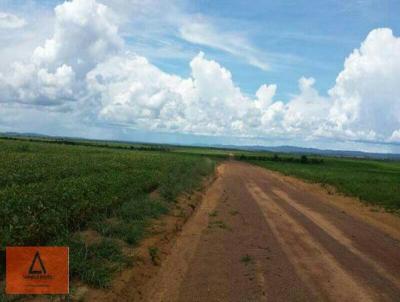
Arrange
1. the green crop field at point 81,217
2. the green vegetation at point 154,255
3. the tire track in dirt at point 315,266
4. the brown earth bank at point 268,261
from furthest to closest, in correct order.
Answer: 1. the green vegetation at point 154,255
2. the green crop field at point 81,217
3. the tire track in dirt at point 315,266
4. the brown earth bank at point 268,261

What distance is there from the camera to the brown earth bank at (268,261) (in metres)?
8.88

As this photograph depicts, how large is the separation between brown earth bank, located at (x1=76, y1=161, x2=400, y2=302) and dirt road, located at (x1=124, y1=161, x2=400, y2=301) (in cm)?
2

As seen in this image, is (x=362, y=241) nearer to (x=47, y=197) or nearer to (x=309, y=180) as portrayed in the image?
(x=47, y=197)

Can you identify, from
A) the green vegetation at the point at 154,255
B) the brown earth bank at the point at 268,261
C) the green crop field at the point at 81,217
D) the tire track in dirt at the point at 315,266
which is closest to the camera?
the brown earth bank at the point at 268,261

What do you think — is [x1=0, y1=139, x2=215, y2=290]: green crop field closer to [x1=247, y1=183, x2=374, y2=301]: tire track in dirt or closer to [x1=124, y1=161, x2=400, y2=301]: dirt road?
[x1=124, y1=161, x2=400, y2=301]: dirt road

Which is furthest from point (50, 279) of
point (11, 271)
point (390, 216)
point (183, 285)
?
point (390, 216)

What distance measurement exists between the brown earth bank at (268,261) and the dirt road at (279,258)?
20mm

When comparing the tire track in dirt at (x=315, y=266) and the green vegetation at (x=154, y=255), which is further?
the green vegetation at (x=154, y=255)

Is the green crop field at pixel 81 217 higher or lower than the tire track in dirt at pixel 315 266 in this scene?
higher

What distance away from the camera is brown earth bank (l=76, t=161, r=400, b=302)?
8883 millimetres

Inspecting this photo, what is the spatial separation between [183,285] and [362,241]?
7.69 meters

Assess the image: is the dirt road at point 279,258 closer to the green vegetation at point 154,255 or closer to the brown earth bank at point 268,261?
the brown earth bank at point 268,261

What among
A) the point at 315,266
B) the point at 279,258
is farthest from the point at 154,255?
the point at 315,266

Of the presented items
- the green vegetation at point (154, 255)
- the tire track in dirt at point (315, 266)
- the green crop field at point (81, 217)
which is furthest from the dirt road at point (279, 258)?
the green crop field at point (81, 217)
